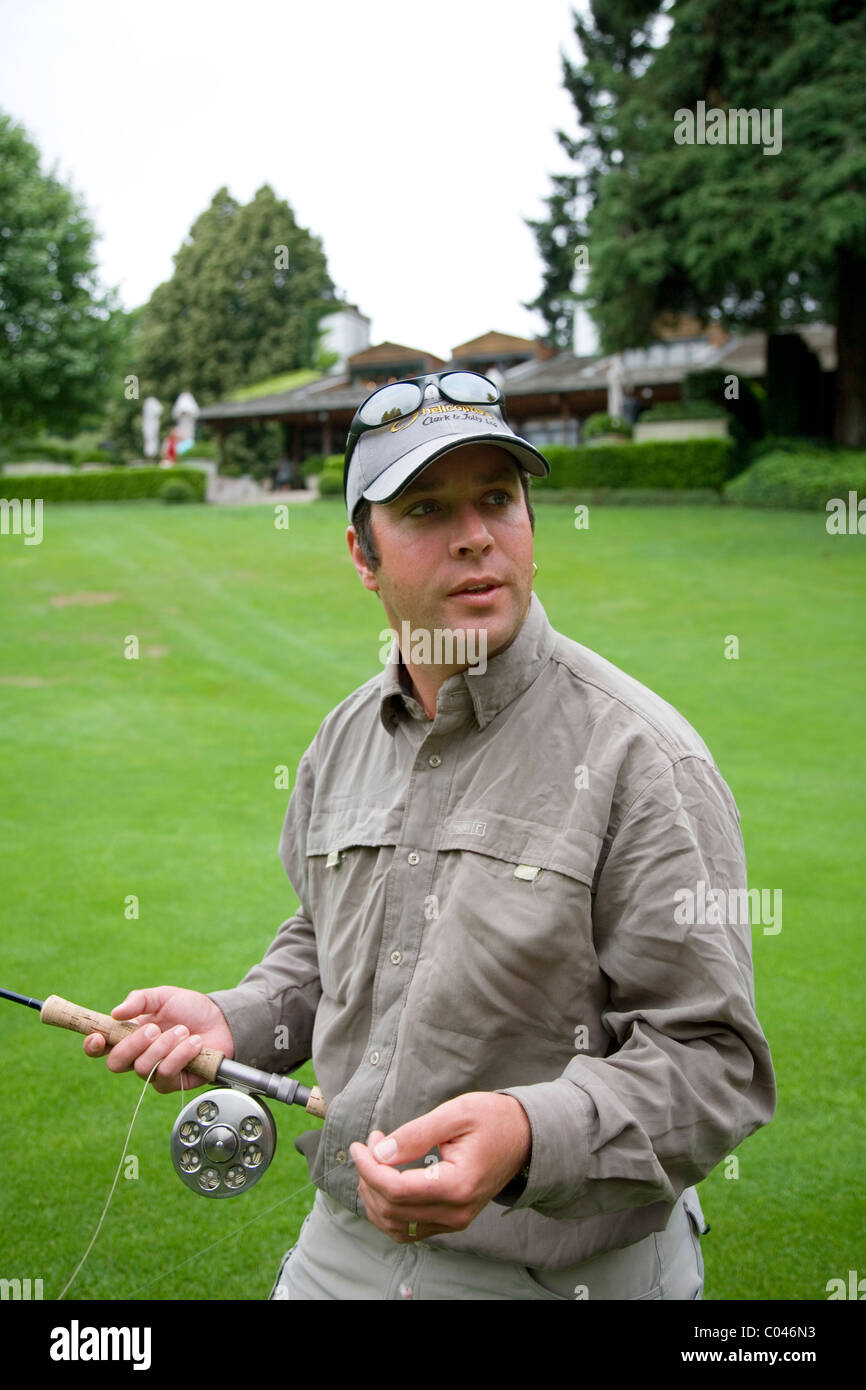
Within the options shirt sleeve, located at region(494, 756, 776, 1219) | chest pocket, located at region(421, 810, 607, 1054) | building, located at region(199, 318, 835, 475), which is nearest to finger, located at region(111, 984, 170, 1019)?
chest pocket, located at region(421, 810, 607, 1054)

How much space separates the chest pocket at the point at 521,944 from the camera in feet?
6.27

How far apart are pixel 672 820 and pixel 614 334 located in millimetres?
27223

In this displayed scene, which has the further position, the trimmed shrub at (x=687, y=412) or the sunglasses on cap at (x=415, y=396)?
the trimmed shrub at (x=687, y=412)

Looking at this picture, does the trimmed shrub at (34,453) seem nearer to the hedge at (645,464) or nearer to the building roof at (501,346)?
the building roof at (501,346)

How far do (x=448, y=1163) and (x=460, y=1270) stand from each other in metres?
0.49

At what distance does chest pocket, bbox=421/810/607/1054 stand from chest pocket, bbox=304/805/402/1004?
6.9 inches

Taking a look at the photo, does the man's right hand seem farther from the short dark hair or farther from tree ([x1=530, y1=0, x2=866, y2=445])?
tree ([x1=530, y1=0, x2=866, y2=445])

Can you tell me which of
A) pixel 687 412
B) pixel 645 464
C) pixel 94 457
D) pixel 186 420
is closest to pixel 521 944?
pixel 645 464

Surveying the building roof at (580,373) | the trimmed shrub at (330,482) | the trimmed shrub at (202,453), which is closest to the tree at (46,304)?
the trimmed shrub at (202,453)

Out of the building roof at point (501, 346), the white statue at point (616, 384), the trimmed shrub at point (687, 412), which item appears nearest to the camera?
the trimmed shrub at point (687, 412)

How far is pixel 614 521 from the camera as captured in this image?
80.8 feet

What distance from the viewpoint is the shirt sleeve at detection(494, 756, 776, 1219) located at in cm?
176

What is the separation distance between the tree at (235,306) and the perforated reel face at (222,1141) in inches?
2130

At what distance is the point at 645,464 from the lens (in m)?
27.8
